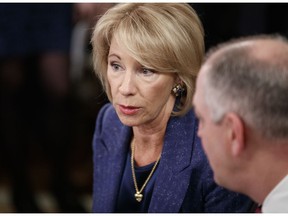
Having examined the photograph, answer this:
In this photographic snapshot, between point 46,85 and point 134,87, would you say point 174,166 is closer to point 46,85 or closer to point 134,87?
point 134,87

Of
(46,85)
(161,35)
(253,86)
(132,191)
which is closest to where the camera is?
(253,86)

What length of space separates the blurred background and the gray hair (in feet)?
5.32

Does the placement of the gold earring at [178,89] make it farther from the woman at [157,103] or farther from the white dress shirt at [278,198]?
the white dress shirt at [278,198]

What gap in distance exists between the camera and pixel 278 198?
175 centimetres

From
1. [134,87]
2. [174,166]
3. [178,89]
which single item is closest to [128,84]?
[134,87]

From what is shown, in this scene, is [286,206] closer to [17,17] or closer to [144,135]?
[144,135]

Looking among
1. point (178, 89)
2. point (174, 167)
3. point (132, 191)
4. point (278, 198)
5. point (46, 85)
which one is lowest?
point (46, 85)

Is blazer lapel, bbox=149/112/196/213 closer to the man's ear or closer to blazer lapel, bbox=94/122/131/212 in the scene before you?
blazer lapel, bbox=94/122/131/212

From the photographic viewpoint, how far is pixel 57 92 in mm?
3838

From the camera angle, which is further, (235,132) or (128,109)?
(128,109)

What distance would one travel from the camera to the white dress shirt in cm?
174

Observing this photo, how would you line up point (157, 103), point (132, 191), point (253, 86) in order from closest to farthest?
1. point (253, 86)
2. point (157, 103)
3. point (132, 191)

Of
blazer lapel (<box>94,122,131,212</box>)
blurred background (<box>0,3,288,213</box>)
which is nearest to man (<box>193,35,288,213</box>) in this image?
blazer lapel (<box>94,122,131,212</box>)

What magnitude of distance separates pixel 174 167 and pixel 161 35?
422mm
